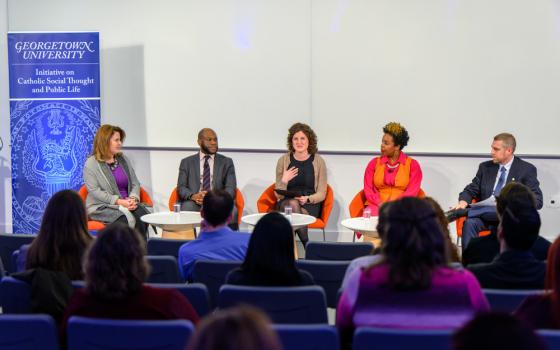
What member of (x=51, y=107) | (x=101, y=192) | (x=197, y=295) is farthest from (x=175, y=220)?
(x=197, y=295)

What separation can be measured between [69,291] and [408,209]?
148cm

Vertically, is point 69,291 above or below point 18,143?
below

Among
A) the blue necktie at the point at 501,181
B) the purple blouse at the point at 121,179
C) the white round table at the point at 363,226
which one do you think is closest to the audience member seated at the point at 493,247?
the white round table at the point at 363,226

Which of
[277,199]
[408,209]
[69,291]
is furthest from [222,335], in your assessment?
[277,199]

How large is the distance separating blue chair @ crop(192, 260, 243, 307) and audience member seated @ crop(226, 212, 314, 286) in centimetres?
44

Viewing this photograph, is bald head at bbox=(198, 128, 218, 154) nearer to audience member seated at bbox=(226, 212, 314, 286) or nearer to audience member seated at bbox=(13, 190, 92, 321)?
audience member seated at bbox=(13, 190, 92, 321)

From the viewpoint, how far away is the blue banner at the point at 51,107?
7297mm

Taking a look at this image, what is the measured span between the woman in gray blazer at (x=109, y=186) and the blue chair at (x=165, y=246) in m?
1.91

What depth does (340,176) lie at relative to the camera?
295 inches

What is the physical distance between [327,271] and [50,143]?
4.42 metres

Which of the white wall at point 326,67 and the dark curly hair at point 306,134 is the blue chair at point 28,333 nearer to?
the dark curly hair at point 306,134

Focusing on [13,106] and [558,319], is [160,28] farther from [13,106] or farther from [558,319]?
[558,319]

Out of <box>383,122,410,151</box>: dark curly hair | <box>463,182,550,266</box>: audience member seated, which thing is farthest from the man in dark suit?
<box>463,182,550,266</box>: audience member seated

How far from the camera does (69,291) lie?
9.83ft
